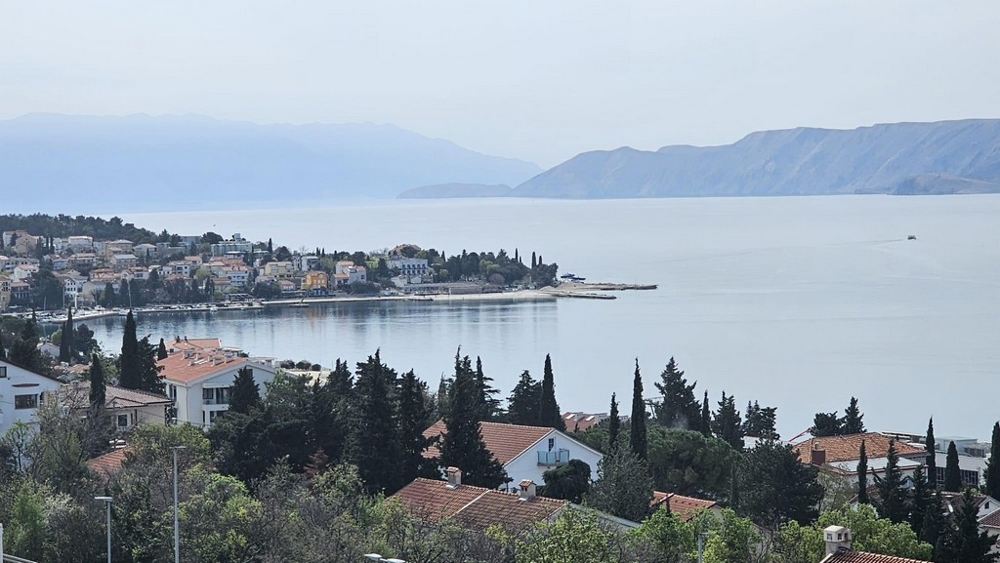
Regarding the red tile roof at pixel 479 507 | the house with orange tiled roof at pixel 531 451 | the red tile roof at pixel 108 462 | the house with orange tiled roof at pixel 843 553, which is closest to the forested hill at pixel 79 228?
the red tile roof at pixel 108 462

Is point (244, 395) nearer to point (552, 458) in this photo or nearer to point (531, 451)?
point (531, 451)

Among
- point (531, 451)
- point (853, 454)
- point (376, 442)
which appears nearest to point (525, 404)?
point (853, 454)

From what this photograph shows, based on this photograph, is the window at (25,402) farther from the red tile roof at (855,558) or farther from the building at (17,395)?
the red tile roof at (855,558)

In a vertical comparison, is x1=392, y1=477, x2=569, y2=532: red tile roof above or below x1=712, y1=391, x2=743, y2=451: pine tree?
above

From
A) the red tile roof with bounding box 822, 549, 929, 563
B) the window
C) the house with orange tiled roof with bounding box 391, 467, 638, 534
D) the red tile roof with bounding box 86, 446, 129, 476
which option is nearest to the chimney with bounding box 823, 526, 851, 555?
the red tile roof with bounding box 822, 549, 929, 563

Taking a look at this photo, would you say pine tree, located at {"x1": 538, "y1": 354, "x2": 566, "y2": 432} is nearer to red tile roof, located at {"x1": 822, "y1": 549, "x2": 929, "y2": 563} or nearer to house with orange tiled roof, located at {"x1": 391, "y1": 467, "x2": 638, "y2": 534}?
house with orange tiled roof, located at {"x1": 391, "y1": 467, "x2": 638, "y2": 534}

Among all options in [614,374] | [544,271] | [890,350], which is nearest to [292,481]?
[614,374]
